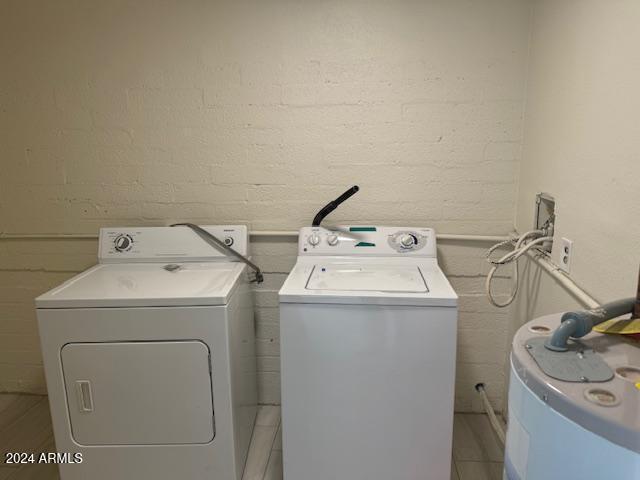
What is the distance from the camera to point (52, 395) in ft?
5.61

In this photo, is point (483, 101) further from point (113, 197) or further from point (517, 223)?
point (113, 197)

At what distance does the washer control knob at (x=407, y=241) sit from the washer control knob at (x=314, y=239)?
0.36m

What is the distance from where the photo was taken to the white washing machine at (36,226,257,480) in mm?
1654

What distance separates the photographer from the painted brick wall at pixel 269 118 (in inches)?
80.5

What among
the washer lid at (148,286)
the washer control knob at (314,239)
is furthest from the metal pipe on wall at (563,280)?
the washer lid at (148,286)

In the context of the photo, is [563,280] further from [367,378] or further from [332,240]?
[332,240]

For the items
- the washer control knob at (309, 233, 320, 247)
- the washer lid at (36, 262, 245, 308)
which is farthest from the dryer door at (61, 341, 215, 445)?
the washer control knob at (309, 233, 320, 247)

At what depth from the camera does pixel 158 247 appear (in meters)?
2.15

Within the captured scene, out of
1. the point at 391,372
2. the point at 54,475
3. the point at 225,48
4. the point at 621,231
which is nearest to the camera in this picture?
the point at 621,231

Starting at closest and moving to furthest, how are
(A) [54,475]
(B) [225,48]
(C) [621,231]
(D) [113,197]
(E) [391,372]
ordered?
(C) [621,231], (E) [391,372], (A) [54,475], (B) [225,48], (D) [113,197]

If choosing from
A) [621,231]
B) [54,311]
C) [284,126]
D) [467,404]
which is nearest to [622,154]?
[621,231]

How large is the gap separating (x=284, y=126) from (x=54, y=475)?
1.73 meters

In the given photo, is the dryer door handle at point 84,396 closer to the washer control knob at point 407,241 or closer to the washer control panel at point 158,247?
the washer control panel at point 158,247

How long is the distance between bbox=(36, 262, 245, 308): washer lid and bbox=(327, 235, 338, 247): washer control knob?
395mm
